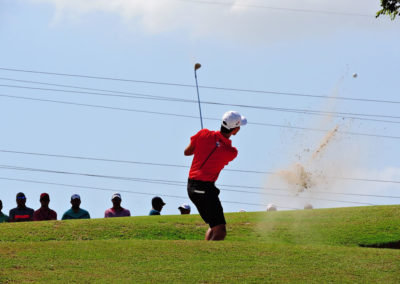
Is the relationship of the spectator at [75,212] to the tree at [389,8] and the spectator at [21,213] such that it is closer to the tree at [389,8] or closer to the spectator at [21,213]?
the spectator at [21,213]

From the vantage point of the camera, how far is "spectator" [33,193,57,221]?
56.3ft

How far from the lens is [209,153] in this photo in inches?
425

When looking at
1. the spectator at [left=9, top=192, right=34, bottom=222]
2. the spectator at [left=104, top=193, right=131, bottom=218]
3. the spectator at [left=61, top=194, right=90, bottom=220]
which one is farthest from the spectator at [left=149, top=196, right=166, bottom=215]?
the spectator at [left=9, top=192, right=34, bottom=222]

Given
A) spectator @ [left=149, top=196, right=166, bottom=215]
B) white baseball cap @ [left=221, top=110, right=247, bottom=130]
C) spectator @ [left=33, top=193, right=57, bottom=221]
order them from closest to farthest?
white baseball cap @ [left=221, top=110, right=247, bottom=130]
spectator @ [left=33, top=193, right=57, bottom=221]
spectator @ [left=149, top=196, right=166, bottom=215]

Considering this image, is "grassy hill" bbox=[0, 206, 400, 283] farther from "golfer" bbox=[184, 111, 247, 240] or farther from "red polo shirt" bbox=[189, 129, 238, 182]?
"red polo shirt" bbox=[189, 129, 238, 182]

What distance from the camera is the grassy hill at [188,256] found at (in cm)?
988

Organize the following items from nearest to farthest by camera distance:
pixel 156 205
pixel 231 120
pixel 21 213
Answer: pixel 231 120 → pixel 21 213 → pixel 156 205

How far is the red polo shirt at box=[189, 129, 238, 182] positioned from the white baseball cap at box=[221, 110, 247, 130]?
0.63 ft

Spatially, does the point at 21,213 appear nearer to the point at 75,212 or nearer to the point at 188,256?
the point at 75,212

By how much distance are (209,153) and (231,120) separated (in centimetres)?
59

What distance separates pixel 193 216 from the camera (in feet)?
56.4

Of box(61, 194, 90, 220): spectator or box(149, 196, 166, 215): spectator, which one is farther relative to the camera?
box(149, 196, 166, 215): spectator

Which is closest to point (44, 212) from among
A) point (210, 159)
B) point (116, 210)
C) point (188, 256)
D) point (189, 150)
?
point (116, 210)

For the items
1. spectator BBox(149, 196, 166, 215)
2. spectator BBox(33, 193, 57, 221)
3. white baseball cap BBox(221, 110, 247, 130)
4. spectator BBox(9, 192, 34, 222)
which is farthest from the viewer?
spectator BBox(149, 196, 166, 215)
